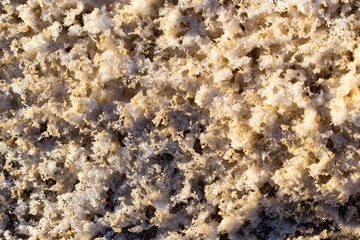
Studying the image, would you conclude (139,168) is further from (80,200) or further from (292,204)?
(292,204)

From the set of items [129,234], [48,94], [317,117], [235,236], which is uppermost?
[48,94]

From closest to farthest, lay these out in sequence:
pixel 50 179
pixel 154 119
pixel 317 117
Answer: pixel 317 117
pixel 154 119
pixel 50 179

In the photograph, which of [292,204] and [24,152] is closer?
[292,204]

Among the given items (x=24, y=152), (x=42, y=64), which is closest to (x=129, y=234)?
(x=24, y=152)

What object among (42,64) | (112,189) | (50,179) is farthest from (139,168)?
(42,64)

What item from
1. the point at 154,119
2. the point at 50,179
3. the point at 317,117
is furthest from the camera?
the point at 50,179

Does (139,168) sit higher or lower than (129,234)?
higher

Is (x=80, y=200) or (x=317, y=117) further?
(x=80, y=200)

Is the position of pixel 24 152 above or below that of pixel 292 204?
above

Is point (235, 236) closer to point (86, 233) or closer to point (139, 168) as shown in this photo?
point (139, 168)
